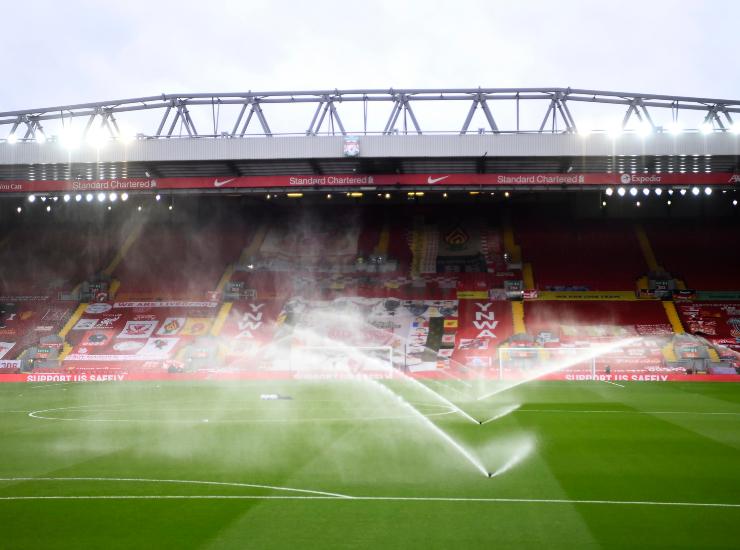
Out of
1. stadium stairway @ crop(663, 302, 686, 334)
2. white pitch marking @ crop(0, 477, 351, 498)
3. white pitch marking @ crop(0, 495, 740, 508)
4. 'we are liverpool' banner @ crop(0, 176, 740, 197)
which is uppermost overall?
'we are liverpool' banner @ crop(0, 176, 740, 197)

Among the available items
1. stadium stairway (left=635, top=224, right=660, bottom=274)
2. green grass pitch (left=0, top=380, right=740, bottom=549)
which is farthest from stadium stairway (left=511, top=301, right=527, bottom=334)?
green grass pitch (left=0, top=380, right=740, bottom=549)

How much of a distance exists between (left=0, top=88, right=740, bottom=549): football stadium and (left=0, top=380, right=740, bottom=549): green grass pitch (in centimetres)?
7

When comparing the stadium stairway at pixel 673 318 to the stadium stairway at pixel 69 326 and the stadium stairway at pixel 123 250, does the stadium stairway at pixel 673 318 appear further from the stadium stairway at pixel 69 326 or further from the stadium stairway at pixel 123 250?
the stadium stairway at pixel 123 250

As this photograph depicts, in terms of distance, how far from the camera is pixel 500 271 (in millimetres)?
44594

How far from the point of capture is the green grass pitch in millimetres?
Answer: 8273

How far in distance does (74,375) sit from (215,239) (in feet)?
50.7

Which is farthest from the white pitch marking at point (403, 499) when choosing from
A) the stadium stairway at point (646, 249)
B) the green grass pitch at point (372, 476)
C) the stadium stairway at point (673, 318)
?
the stadium stairway at point (646, 249)

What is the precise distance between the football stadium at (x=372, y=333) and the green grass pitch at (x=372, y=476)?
7 centimetres

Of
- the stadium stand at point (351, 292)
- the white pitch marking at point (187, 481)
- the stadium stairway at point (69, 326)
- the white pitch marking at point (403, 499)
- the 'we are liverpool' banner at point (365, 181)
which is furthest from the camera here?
the stadium stairway at point (69, 326)

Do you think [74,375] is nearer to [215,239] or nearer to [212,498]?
[215,239]

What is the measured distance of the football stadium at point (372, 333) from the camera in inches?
379

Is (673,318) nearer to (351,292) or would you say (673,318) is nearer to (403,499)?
(351,292)

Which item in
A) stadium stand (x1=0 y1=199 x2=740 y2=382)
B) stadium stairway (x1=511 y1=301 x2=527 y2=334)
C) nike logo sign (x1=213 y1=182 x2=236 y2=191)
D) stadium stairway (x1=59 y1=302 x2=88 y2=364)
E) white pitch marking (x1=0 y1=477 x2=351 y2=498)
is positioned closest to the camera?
white pitch marking (x1=0 y1=477 x2=351 y2=498)

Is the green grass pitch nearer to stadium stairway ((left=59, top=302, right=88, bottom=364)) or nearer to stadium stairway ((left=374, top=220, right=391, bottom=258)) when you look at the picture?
stadium stairway ((left=59, top=302, right=88, bottom=364))
